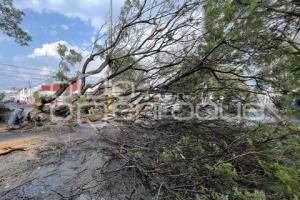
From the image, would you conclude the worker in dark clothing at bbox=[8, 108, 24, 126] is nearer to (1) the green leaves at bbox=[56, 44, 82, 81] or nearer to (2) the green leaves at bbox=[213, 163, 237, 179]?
(1) the green leaves at bbox=[56, 44, 82, 81]

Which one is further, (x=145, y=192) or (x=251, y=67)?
(x=251, y=67)

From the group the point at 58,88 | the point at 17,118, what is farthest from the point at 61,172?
the point at 17,118

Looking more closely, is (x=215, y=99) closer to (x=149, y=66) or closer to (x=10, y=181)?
(x=149, y=66)

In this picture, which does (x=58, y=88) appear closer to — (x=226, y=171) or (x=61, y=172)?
(x=61, y=172)

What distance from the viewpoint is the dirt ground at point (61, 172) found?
3545 mm

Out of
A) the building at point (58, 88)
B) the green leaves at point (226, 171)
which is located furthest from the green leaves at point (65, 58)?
the green leaves at point (226, 171)

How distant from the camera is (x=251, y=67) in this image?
5219 millimetres

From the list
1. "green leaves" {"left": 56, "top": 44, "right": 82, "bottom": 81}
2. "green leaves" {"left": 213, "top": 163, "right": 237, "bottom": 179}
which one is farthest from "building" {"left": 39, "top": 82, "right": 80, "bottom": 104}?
"green leaves" {"left": 213, "top": 163, "right": 237, "bottom": 179}

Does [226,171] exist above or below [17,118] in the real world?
below

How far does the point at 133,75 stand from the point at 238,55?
299 centimetres

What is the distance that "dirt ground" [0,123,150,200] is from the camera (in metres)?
3.54

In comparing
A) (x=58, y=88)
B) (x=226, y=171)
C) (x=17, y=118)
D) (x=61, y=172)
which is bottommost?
(x=61, y=172)

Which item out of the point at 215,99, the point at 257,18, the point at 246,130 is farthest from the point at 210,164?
the point at 215,99

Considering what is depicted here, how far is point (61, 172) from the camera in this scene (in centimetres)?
416
